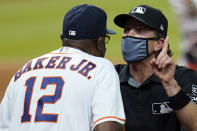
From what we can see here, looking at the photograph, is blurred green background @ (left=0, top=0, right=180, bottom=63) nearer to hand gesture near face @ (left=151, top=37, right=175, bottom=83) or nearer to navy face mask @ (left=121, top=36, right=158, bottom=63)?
navy face mask @ (left=121, top=36, right=158, bottom=63)

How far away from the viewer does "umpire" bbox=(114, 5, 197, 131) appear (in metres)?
3.13

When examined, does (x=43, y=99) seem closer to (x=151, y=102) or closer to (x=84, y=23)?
(x=84, y=23)

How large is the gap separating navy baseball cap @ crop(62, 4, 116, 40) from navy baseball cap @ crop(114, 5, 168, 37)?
69 cm

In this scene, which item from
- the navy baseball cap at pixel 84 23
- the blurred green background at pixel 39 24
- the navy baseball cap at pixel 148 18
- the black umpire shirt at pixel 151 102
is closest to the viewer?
the navy baseball cap at pixel 84 23

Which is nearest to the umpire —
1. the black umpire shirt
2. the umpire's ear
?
the black umpire shirt

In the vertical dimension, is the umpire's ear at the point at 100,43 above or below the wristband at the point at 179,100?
above

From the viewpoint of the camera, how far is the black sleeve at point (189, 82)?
3.34 meters

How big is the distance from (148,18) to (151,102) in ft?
2.15

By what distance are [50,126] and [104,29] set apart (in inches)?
28.3

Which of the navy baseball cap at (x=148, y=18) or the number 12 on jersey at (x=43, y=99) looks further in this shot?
the navy baseball cap at (x=148, y=18)

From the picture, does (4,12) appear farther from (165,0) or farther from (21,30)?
(165,0)

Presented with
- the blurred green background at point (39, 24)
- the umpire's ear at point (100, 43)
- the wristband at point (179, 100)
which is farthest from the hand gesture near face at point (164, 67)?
the blurred green background at point (39, 24)

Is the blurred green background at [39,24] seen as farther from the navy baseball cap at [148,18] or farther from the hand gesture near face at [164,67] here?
the hand gesture near face at [164,67]

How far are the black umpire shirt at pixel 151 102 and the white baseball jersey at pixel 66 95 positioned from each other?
612 mm
